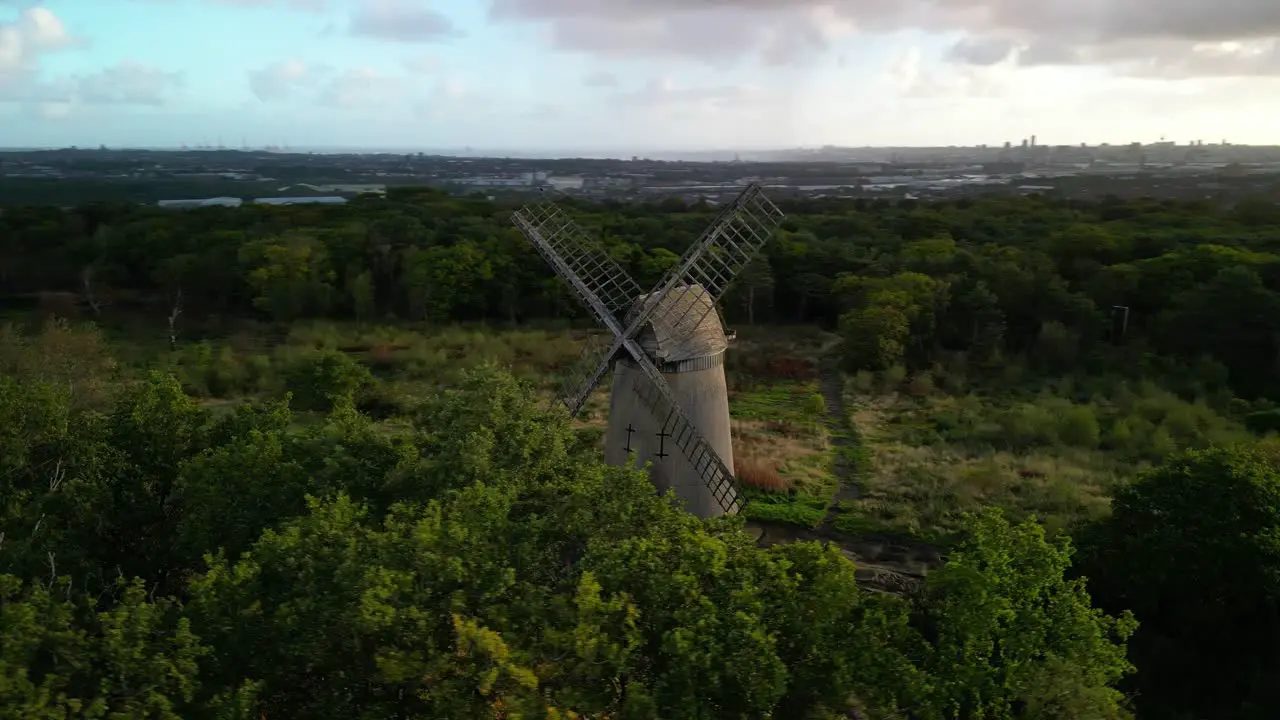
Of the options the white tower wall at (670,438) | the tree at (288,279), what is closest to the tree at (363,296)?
the tree at (288,279)

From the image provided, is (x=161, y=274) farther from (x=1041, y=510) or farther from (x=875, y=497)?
(x=1041, y=510)

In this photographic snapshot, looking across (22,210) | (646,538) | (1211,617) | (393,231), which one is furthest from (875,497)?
(22,210)

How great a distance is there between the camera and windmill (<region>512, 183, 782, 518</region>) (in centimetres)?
1416

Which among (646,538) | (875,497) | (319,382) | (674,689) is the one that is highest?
(646,538)

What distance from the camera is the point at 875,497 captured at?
2181 cm

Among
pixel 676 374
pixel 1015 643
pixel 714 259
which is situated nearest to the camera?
pixel 1015 643

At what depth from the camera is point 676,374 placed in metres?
14.2

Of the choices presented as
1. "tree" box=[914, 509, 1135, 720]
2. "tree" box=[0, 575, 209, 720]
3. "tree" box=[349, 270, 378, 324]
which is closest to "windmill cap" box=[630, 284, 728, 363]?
"tree" box=[914, 509, 1135, 720]

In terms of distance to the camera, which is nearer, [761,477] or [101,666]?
[101,666]

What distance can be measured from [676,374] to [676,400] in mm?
454

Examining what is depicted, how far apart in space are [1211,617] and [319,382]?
79.4ft

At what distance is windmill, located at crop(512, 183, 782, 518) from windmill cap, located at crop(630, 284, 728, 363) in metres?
0.02

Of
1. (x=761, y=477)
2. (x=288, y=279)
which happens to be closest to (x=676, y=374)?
(x=761, y=477)

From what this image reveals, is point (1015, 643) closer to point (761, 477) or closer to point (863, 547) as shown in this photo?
point (863, 547)
